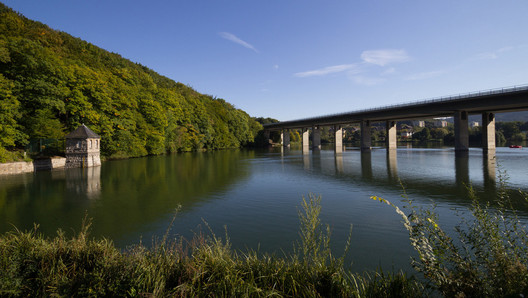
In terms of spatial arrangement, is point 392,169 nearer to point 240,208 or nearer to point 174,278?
point 240,208

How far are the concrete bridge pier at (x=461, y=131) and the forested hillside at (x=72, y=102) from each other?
2574 inches

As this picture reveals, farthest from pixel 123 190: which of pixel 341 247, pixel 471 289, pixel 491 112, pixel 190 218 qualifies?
pixel 491 112

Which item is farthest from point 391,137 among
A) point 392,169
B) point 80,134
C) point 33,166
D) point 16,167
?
point 16,167

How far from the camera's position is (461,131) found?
58000 millimetres

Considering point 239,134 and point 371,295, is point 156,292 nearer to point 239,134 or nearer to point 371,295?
point 371,295

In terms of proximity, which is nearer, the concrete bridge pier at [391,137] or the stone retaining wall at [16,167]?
the stone retaining wall at [16,167]

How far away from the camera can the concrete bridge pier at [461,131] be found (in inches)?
2260

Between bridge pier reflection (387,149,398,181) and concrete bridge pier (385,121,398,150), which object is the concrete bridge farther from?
bridge pier reflection (387,149,398,181)

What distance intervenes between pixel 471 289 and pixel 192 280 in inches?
193

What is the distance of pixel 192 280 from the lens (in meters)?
4.99

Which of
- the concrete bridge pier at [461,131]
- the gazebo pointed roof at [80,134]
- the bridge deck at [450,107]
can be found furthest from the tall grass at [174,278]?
the concrete bridge pier at [461,131]

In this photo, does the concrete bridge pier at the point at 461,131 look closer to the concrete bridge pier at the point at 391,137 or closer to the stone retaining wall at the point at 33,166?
the concrete bridge pier at the point at 391,137

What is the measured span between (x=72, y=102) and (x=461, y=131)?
240 ft

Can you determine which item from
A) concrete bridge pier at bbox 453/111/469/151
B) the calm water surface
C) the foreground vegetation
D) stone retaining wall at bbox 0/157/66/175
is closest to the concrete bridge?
concrete bridge pier at bbox 453/111/469/151
